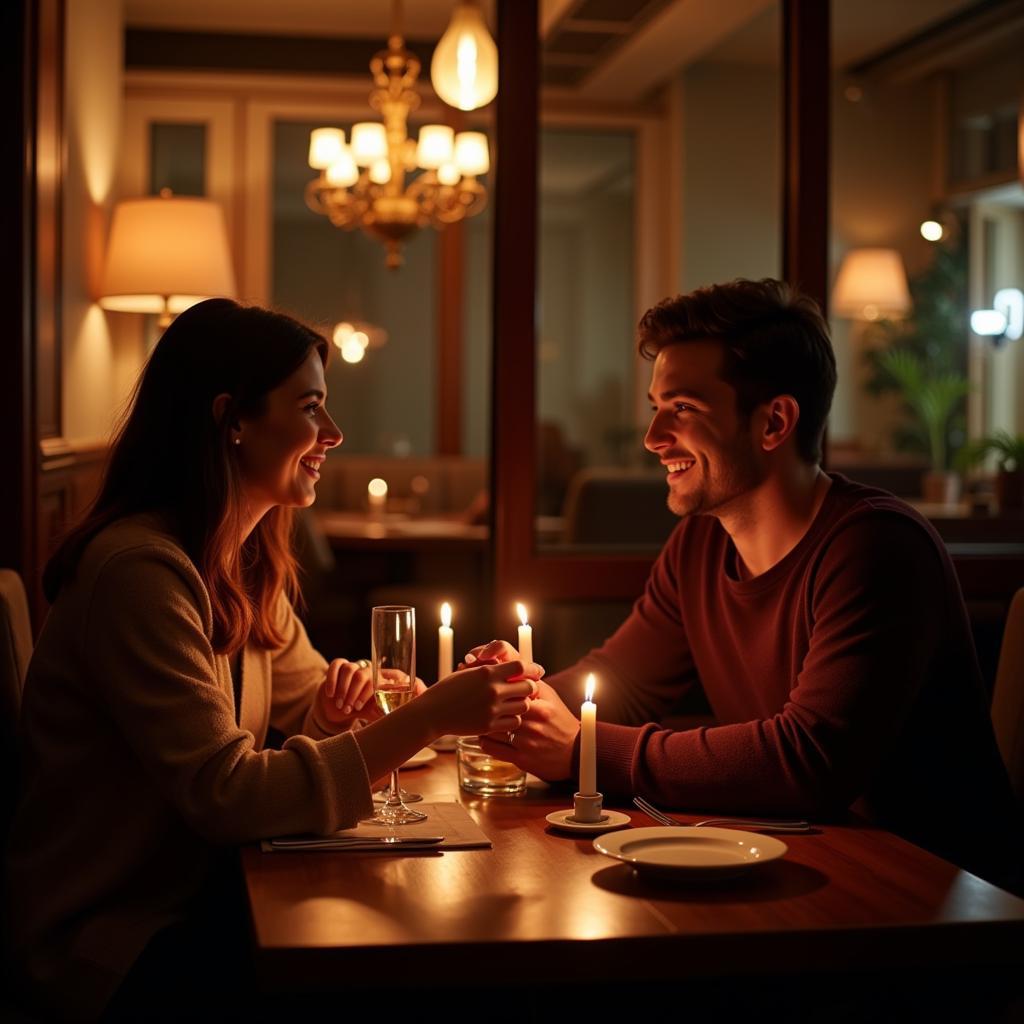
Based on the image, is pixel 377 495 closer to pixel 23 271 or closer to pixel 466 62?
pixel 466 62

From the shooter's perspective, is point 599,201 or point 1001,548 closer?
point 1001,548

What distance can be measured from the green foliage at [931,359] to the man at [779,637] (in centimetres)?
413

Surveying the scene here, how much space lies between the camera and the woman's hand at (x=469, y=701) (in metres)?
1.49

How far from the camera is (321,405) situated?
5.81ft

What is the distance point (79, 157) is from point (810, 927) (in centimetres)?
325

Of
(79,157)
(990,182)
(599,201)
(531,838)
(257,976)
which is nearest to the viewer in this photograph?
(257,976)

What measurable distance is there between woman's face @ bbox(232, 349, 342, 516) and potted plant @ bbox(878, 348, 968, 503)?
14.7ft

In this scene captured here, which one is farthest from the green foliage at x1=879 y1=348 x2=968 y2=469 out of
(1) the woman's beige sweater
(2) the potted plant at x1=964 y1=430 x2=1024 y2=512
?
(1) the woman's beige sweater

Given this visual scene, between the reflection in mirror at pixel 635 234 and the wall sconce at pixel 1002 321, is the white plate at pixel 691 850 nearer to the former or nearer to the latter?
the reflection in mirror at pixel 635 234

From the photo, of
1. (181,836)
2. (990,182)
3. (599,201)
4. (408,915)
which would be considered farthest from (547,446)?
(599,201)

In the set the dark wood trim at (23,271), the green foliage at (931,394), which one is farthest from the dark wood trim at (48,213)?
the green foliage at (931,394)

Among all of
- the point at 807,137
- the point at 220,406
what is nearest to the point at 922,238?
the point at 807,137

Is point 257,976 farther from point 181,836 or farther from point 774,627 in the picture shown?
point 774,627

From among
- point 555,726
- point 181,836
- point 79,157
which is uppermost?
point 79,157
